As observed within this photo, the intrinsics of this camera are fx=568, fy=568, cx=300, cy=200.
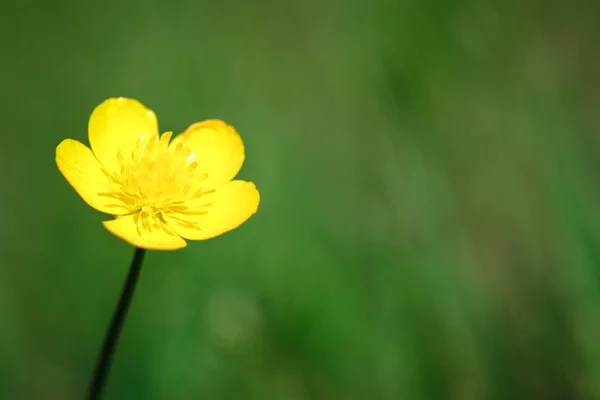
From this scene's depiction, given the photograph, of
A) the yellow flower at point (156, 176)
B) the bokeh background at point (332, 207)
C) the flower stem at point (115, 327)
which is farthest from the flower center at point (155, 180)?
the bokeh background at point (332, 207)

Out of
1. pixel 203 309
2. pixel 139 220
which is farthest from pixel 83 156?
pixel 203 309

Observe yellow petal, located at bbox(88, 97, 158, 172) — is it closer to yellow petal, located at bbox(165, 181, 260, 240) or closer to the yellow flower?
the yellow flower

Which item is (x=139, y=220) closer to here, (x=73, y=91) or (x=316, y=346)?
(x=316, y=346)

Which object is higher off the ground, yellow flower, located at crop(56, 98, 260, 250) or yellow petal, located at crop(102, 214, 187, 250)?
yellow flower, located at crop(56, 98, 260, 250)

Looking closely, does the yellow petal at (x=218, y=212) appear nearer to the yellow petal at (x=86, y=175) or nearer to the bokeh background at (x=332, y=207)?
the yellow petal at (x=86, y=175)

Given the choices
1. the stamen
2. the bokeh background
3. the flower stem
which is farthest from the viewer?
the bokeh background

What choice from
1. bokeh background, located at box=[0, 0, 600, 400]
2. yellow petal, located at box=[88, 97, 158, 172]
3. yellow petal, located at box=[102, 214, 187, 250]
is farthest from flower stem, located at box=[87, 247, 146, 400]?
bokeh background, located at box=[0, 0, 600, 400]

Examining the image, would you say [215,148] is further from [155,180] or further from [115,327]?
[115,327]
